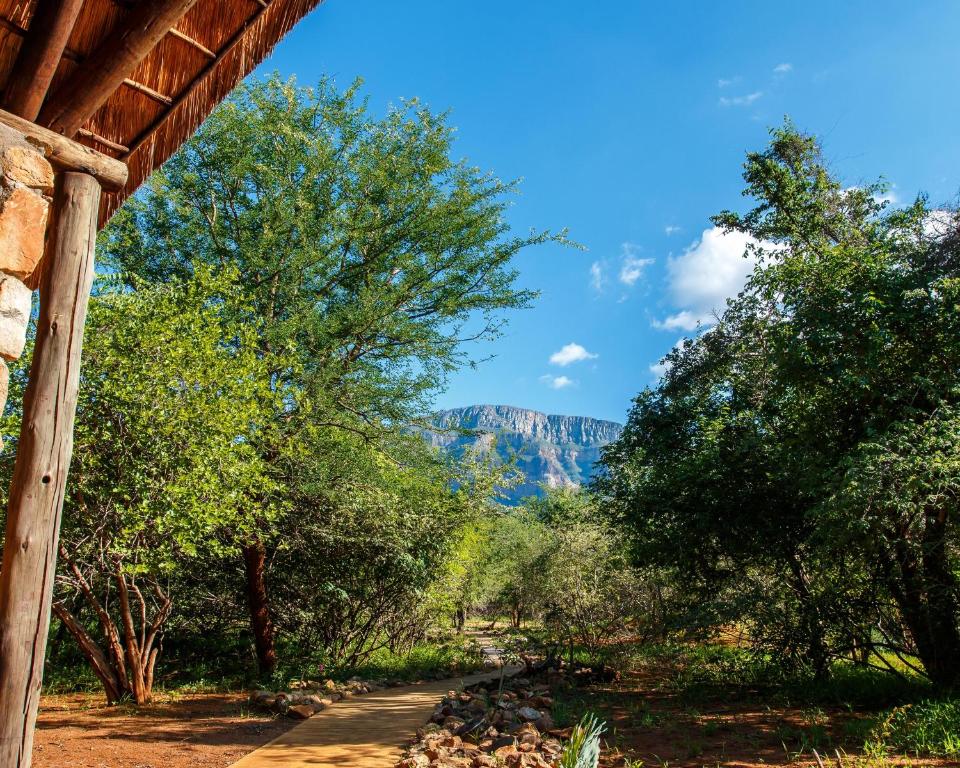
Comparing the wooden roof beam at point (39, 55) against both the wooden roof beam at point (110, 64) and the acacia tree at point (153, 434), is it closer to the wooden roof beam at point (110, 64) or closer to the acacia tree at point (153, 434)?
the wooden roof beam at point (110, 64)

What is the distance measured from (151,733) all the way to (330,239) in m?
7.86

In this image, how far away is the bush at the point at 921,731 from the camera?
17.8ft

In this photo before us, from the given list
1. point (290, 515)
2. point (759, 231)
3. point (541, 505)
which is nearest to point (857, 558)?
point (759, 231)

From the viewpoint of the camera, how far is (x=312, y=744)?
6.55 m

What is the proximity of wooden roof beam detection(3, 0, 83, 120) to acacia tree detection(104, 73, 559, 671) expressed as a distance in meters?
7.01

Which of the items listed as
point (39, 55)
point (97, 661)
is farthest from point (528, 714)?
point (39, 55)

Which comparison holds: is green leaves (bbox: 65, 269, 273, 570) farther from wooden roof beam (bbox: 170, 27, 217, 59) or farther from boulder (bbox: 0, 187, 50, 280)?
boulder (bbox: 0, 187, 50, 280)

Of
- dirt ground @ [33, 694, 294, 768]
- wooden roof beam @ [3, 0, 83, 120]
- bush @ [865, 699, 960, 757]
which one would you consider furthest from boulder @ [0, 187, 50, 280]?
bush @ [865, 699, 960, 757]

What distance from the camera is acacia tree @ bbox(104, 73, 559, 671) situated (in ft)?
34.4

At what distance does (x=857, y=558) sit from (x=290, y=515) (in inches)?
349

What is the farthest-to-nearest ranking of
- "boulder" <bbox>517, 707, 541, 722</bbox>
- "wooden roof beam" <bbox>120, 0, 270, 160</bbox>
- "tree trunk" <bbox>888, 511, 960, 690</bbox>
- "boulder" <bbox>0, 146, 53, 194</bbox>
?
"boulder" <bbox>517, 707, 541, 722</bbox>, "tree trunk" <bbox>888, 511, 960, 690</bbox>, "wooden roof beam" <bbox>120, 0, 270, 160</bbox>, "boulder" <bbox>0, 146, 53, 194</bbox>

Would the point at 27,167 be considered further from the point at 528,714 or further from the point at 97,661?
the point at 97,661

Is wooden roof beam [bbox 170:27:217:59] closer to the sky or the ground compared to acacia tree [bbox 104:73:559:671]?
closer to the ground

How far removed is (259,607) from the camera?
11.2 m
